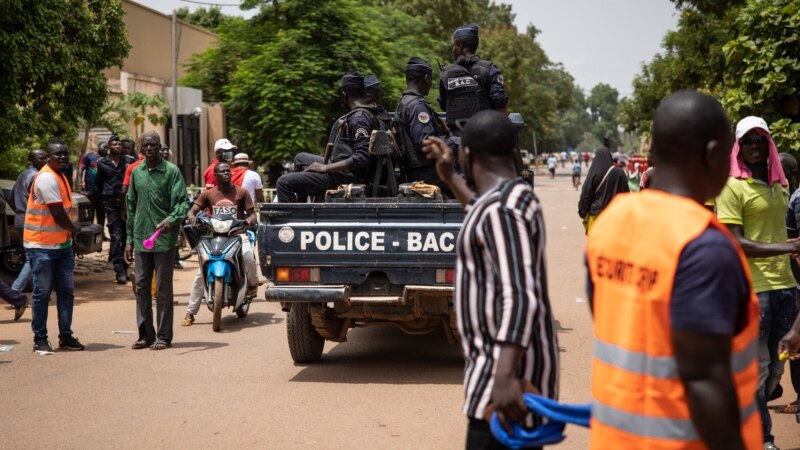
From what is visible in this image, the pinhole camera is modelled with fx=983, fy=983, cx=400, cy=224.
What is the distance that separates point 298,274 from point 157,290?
2.10m

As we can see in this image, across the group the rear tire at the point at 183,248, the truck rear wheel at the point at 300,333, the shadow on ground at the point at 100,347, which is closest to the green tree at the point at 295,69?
the rear tire at the point at 183,248

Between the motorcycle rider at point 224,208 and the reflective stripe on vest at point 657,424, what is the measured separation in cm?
834

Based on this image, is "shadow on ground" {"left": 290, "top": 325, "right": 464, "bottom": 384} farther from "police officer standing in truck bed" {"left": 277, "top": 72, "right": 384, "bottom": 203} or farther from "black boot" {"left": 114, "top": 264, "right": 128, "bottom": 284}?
"black boot" {"left": 114, "top": 264, "right": 128, "bottom": 284}

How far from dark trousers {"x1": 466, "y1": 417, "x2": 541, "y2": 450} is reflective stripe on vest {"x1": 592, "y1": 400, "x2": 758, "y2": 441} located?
26.5 inches

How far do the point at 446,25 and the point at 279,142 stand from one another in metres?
27.7

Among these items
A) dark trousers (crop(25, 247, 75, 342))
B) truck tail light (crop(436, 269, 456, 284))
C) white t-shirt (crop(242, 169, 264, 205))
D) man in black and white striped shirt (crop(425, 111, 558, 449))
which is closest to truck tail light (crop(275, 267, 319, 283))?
truck tail light (crop(436, 269, 456, 284))

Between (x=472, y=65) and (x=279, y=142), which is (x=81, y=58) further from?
(x=279, y=142)

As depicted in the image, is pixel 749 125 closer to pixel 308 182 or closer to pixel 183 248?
pixel 308 182

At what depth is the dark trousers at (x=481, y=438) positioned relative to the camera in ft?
10.8

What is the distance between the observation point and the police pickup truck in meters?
7.74

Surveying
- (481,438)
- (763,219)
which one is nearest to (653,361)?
(481,438)

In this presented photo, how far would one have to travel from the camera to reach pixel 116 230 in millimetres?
14516

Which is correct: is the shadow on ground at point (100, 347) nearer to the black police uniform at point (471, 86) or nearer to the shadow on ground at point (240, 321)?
the shadow on ground at point (240, 321)

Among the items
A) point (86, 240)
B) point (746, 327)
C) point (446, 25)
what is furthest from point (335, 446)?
point (446, 25)
